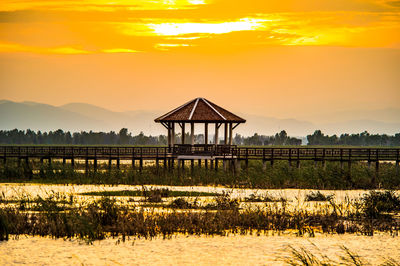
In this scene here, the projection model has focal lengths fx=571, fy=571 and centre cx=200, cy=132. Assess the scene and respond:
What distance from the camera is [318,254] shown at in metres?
16.3

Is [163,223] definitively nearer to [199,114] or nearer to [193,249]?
[193,249]

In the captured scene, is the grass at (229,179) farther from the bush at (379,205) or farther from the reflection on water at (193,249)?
the reflection on water at (193,249)

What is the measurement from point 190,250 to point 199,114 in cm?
2780

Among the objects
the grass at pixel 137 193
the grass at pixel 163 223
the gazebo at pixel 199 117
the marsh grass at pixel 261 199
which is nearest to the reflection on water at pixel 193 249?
the grass at pixel 163 223

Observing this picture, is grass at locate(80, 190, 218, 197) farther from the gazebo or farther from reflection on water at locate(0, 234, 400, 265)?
the gazebo

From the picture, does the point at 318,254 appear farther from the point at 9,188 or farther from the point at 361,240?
the point at 9,188

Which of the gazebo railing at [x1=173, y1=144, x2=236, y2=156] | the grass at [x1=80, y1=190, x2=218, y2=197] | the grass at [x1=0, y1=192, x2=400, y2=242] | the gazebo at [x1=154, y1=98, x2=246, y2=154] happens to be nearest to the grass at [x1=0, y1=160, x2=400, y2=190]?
the gazebo railing at [x1=173, y1=144, x2=236, y2=156]

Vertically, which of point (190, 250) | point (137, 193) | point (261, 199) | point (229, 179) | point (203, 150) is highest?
point (203, 150)

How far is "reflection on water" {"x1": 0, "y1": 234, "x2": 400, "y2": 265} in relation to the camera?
1584 centimetres

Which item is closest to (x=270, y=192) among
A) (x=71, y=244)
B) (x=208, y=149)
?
(x=208, y=149)

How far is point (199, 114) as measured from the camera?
44219 mm

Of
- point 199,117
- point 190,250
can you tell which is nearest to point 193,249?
point 190,250

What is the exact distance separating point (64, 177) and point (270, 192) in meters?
14.5

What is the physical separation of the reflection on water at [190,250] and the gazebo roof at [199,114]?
25.2 metres
